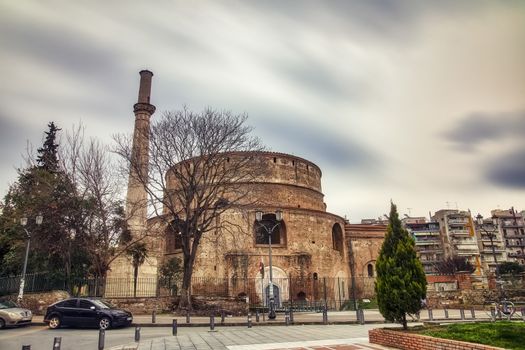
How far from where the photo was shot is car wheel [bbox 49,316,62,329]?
1367 cm

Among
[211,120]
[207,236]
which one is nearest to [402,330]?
[211,120]

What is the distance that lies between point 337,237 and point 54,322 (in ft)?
81.6

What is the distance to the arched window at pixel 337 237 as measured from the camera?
33.8m

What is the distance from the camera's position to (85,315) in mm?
13445

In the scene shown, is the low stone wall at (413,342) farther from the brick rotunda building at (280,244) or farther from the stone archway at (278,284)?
the stone archway at (278,284)

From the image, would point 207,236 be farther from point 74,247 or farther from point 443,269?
point 443,269

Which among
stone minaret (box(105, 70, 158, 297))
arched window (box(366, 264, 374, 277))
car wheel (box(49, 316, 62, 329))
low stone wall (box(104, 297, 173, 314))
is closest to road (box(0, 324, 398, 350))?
car wheel (box(49, 316, 62, 329))

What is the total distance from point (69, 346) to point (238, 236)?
58.7 feet

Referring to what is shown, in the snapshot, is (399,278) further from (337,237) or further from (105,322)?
(337,237)

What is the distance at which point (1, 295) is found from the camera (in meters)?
21.0

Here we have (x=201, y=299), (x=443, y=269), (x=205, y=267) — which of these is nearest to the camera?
(x=201, y=299)

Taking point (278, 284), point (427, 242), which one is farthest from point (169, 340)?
point (427, 242)

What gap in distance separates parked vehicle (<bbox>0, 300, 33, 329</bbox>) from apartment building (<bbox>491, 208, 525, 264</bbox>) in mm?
75103

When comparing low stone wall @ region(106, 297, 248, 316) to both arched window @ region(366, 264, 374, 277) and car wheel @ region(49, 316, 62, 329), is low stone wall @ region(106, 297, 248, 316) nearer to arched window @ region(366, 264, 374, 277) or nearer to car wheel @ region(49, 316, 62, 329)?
car wheel @ region(49, 316, 62, 329)
